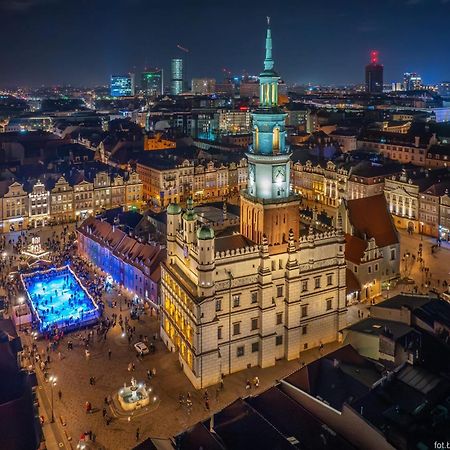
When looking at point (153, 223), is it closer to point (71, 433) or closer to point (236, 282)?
point (236, 282)

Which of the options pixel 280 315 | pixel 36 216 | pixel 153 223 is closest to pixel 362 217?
pixel 280 315

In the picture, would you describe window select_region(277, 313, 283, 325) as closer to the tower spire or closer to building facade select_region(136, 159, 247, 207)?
the tower spire

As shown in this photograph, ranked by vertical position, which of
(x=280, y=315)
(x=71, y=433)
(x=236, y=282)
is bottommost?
(x=71, y=433)

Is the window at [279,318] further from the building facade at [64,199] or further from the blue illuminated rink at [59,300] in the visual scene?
the building facade at [64,199]

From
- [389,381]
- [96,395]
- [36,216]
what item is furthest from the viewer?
[36,216]

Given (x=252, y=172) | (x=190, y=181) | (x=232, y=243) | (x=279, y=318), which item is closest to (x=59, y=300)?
(x=232, y=243)

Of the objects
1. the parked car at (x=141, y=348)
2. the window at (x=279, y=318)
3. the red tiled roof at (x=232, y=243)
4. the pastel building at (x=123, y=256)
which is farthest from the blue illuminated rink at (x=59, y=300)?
the window at (x=279, y=318)
